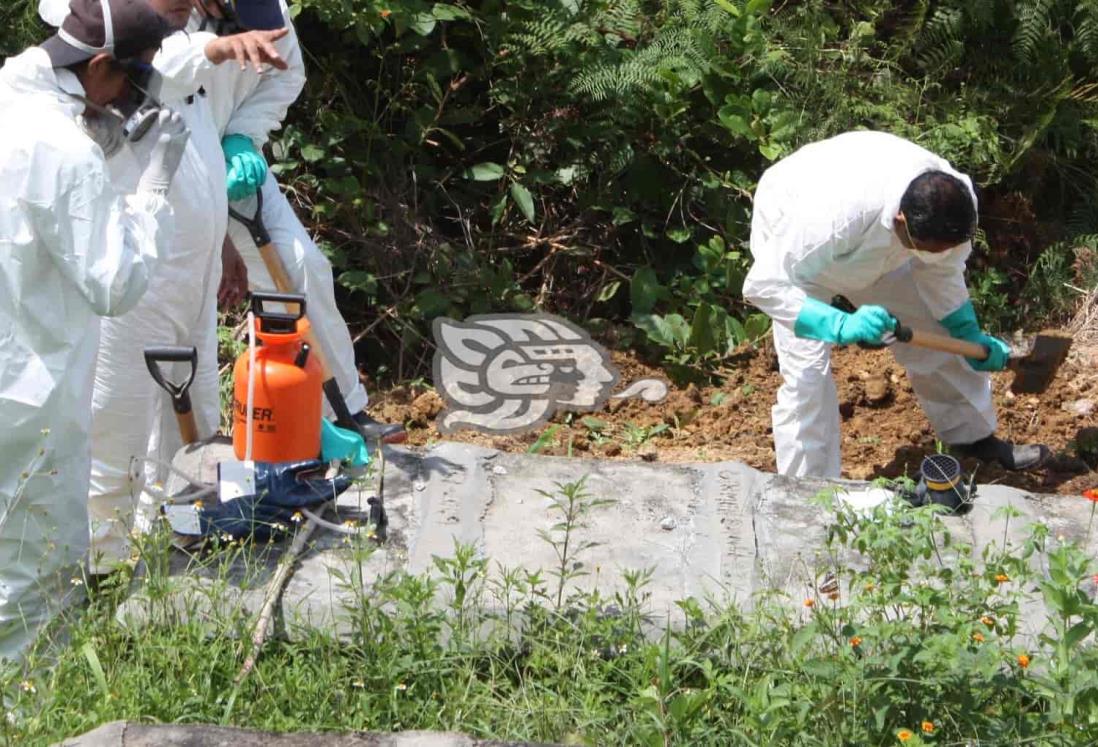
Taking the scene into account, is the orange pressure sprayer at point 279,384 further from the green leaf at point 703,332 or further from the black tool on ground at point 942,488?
the green leaf at point 703,332

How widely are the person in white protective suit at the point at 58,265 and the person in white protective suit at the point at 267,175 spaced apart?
981 millimetres

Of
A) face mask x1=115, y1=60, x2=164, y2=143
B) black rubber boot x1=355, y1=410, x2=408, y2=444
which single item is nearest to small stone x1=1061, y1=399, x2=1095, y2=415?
black rubber boot x1=355, y1=410, x2=408, y2=444

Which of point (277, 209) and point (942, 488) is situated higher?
point (277, 209)

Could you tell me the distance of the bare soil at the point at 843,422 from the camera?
17.8 feet

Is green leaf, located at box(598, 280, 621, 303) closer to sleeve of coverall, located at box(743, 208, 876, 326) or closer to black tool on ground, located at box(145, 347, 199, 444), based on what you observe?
sleeve of coverall, located at box(743, 208, 876, 326)

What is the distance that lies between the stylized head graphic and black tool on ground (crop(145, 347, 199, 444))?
1690 mm

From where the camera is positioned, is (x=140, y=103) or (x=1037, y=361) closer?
(x=140, y=103)

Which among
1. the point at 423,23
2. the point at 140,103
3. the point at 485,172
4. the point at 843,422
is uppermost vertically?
the point at 423,23

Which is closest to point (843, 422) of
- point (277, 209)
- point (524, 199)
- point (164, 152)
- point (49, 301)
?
point (524, 199)

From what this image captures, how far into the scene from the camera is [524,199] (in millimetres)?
6473

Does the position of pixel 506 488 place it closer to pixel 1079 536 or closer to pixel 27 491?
pixel 27 491

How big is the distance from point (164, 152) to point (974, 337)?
2.73 m

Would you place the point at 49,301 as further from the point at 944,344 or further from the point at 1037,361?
the point at 1037,361

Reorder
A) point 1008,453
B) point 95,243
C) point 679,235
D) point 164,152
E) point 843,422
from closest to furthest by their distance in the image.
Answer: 1. point 95,243
2. point 164,152
3. point 1008,453
4. point 843,422
5. point 679,235
